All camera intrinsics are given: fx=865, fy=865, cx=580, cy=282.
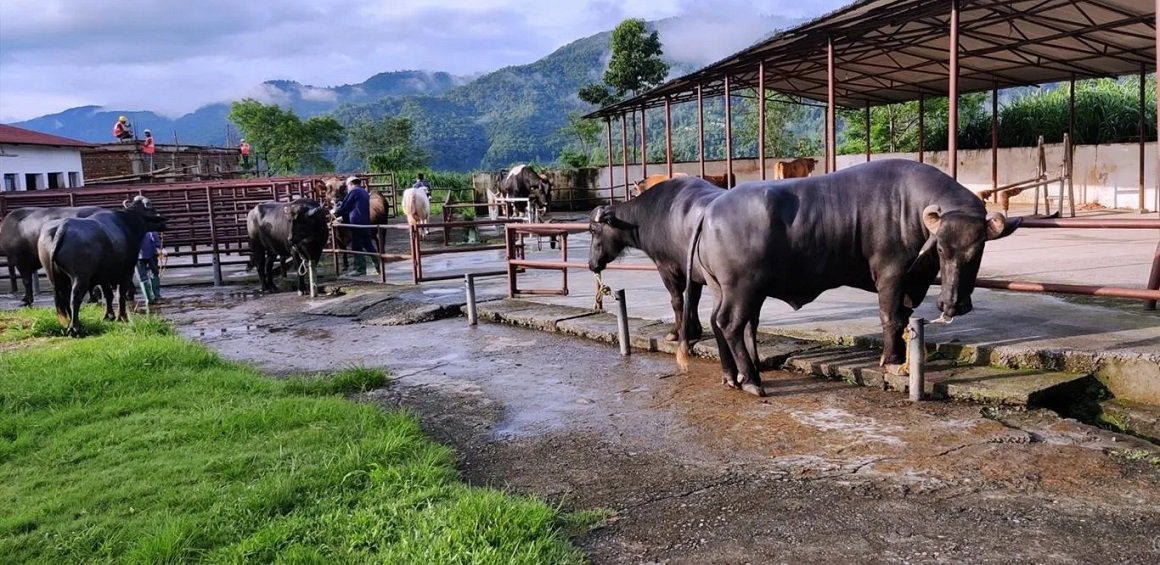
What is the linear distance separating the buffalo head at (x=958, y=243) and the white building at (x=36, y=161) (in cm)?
2791

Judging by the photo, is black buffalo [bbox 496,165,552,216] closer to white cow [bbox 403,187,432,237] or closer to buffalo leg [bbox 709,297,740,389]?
white cow [bbox 403,187,432,237]

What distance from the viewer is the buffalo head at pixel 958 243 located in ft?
14.7

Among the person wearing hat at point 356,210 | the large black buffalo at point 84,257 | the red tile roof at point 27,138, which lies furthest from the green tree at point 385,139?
the large black buffalo at point 84,257

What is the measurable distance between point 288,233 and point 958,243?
959 cm

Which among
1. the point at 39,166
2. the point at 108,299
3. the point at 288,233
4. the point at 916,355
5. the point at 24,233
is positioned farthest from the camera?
the point at 39,166

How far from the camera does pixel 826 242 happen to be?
16.2 feet

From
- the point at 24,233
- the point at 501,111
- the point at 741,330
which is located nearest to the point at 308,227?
the point at 24,233

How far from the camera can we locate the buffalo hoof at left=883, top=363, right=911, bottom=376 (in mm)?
4914

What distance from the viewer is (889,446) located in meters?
4.02

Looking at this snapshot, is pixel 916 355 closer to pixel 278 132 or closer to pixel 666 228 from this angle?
pixel 666 228

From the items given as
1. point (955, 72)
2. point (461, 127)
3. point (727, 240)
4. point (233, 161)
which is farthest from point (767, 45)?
point (461, 127)

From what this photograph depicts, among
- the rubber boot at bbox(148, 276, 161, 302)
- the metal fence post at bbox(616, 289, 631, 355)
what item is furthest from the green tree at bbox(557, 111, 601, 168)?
the metal fence post at bbox(616, 289, 631, 355)

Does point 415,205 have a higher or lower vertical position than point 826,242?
higher

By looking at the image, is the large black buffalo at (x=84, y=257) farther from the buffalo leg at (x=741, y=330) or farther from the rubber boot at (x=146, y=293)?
the buffalo leg at (x=741, y=330)
